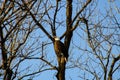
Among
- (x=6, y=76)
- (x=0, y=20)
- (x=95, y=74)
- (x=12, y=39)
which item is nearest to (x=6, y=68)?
(x=6, y=76)

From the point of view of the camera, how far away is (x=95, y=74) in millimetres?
7645

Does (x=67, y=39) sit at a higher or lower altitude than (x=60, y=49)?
higher

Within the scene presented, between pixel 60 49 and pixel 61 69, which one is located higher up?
pixel 60 49

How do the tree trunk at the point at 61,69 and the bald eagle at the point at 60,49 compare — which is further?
the bald eagle at the point at 60,49

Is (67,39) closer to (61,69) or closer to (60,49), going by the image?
(60,49)

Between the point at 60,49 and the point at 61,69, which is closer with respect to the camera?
the point at 61,69

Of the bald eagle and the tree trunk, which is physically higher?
the bald eagle

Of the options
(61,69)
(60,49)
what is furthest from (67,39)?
(61,69)

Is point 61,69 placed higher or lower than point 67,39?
lower

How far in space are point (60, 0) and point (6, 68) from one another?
1866 mm

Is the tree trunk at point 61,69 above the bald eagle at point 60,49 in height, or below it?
below

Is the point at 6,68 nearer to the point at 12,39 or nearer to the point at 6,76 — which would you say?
the point at 6,76

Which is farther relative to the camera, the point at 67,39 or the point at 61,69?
the point at 67,39

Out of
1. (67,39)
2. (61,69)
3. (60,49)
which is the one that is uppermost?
(67,39)
